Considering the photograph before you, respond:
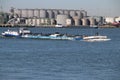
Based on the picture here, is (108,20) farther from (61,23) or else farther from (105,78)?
(105,78)

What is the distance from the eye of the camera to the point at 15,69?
1912 cm

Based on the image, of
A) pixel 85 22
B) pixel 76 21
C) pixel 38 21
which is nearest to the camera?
pixel 38 21

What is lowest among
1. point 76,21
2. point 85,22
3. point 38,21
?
point 85,22

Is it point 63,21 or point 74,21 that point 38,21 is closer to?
point 63,21

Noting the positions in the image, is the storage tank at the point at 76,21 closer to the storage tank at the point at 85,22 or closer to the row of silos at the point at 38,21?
the storage tank at the point at 85,22

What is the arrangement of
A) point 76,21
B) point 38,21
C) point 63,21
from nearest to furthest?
point 63,21 < point 38,21 < point 76,21

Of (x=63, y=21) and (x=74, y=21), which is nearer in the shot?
(x=63, y=21)

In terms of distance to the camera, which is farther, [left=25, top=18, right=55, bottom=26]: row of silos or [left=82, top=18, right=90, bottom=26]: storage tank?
[left=82, top=18, right=90, bottom=26]: storage tank

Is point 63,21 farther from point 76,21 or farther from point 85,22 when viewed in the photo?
point 85,22

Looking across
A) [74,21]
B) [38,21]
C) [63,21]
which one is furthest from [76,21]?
[38,21]

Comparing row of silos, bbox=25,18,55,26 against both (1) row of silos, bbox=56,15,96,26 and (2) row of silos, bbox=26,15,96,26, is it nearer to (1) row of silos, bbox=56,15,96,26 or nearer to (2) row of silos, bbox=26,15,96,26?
(2) row of silos, bbox=26,15,96,26

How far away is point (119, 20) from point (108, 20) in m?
7.72

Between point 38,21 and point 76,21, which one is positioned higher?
point 38,21

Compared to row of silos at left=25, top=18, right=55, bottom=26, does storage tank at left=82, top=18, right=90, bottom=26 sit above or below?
below
